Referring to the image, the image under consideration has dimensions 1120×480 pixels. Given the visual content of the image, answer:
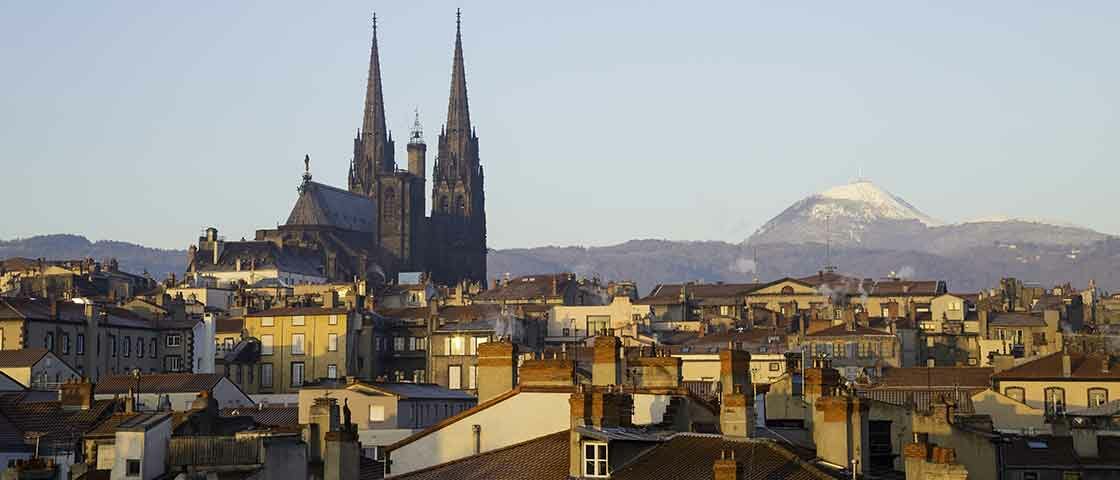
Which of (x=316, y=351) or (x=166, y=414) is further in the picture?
(x=316, y=351)

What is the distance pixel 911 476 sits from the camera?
29.0 metres

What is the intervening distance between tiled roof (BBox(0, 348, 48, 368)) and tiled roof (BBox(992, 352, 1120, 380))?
3702 centimetres

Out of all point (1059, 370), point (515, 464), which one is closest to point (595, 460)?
point (515, 464)

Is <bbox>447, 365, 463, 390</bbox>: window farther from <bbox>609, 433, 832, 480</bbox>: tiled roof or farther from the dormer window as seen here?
the dormer window

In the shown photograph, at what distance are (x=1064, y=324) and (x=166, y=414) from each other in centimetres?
10647

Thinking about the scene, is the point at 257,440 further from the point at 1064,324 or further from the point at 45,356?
the point at 1064,324

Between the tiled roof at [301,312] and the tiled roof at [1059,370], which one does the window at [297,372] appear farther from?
the tiled roof at [1059,370]

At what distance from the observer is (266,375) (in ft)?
407

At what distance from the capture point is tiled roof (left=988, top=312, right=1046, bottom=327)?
127 meters

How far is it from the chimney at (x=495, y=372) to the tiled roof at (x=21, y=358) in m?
41.5

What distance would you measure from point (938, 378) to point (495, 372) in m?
44.8

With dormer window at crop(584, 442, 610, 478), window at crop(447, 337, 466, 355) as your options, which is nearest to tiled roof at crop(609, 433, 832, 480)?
dormer window at crop(584, 442, 610, 478)

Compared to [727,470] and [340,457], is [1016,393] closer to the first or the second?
[340,457]

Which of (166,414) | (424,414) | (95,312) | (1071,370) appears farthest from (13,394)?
(95,312)
